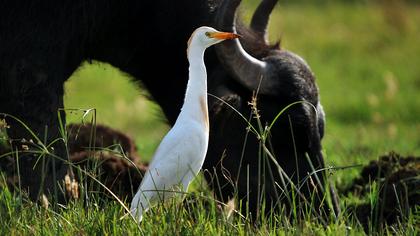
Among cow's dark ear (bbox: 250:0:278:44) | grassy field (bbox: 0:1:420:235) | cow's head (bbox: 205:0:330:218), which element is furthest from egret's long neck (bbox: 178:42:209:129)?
cow's dark ear (bbox: 250:0:278:44)

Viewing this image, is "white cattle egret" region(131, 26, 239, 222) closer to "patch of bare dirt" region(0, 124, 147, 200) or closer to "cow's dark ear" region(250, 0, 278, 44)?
"patch of bare dirt" region(0, 124, 147, 200)

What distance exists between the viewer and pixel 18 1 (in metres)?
6.55

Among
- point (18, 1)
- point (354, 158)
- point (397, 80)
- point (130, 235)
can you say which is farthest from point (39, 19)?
point (397, 80)

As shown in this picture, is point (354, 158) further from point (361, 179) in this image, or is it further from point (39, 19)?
point (39, 19)

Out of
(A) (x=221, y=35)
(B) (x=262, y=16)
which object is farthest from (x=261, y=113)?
(A) (x=221, y=35)

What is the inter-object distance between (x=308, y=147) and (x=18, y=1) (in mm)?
2102

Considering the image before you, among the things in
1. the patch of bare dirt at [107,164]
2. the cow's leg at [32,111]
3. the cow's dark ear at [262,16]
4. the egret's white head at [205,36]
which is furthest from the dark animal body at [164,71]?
the egret's white head at [205,36]

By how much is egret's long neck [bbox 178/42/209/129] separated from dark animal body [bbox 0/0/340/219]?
92 centimetres

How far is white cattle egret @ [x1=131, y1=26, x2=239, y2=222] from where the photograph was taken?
208 inches

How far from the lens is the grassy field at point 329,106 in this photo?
16.6 feet

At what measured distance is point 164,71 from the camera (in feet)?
23.8

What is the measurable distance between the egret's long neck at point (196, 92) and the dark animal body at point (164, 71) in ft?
3.02

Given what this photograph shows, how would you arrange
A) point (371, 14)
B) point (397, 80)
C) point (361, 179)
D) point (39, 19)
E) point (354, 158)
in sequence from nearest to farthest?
point (39, 19) → point (361, 179) → point (354, 158) → point (397, 80) → point (371, 14)

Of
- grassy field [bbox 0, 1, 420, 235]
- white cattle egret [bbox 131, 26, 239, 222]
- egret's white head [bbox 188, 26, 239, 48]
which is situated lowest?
grassy field [bbox 0, 1, 420, 235]
